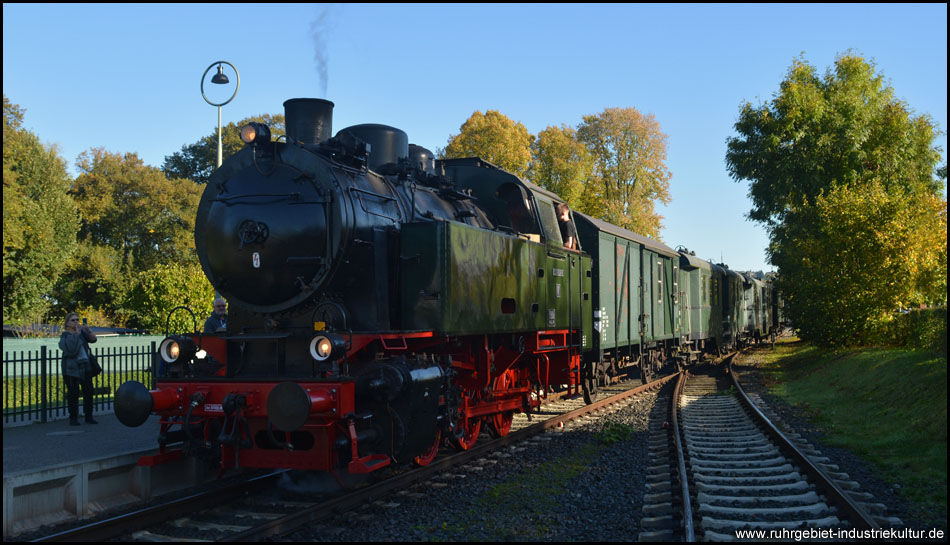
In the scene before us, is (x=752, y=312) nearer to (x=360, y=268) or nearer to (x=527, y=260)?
(x=527, y=260)

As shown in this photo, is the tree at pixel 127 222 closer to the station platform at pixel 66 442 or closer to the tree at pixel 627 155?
the tree at pixel 627 155

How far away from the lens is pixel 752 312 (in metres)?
30.3

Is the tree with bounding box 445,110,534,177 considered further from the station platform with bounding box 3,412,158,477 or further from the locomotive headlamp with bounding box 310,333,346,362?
the locomotive headlamp with bounding box 310,333,346,362

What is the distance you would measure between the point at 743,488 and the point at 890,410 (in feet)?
18.1

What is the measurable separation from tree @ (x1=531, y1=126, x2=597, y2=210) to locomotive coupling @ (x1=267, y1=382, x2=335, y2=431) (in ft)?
99.9

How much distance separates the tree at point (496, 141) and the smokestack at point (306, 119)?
26.4 m

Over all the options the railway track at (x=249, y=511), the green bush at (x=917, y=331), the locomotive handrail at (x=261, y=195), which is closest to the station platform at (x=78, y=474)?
the railway track at (x=249, y=511)

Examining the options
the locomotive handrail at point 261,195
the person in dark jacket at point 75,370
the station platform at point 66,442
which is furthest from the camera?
the person in dark jacket at point 75,370

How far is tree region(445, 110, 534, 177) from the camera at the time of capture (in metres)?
34.3

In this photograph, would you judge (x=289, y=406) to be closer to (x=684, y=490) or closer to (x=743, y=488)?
(x=684, y=490)

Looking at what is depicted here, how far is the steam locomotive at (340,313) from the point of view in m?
6.26

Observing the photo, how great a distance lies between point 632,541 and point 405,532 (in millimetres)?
1663

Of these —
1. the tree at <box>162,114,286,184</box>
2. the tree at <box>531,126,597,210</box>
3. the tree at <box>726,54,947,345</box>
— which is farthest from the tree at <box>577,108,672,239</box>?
the tree at <box>162,114,286,184</box>

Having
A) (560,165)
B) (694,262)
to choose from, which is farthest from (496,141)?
(694,262)
